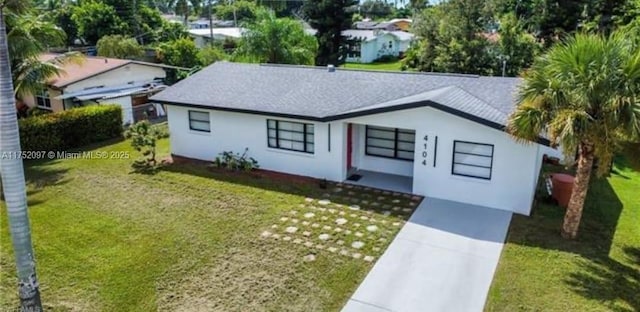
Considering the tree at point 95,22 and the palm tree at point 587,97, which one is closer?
the palm tree at point 587,97

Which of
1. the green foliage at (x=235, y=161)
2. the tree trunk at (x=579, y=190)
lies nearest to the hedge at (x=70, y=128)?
the green foliage at (x=235, y=161)

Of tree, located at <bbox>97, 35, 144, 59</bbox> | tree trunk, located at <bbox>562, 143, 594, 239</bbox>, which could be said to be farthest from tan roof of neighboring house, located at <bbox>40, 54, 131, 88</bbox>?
tree trunk, located at <bbox>562, 143, 594, 239</bbox>

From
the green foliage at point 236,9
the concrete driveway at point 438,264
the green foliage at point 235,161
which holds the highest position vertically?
the green foliage at point 236,9

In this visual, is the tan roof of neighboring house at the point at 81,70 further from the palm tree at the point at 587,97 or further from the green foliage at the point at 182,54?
the palm tree at the point at 587,97

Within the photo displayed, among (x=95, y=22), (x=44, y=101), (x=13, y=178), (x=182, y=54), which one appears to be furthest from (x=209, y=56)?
(x=13, y=178)

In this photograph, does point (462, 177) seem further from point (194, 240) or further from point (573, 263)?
point (194, 240)

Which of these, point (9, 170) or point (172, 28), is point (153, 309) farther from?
point (172, 28)

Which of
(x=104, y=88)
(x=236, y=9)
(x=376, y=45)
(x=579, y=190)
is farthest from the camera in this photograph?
(x=236, y=9)

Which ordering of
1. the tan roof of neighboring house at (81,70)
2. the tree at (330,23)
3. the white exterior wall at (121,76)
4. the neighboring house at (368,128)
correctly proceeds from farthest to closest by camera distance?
1. the tree at (330,23)
2. the white exterior wall at (121,76)
3. the tan roof of neighboring house at (81,70)
4. the neighboring house at (368,128)
